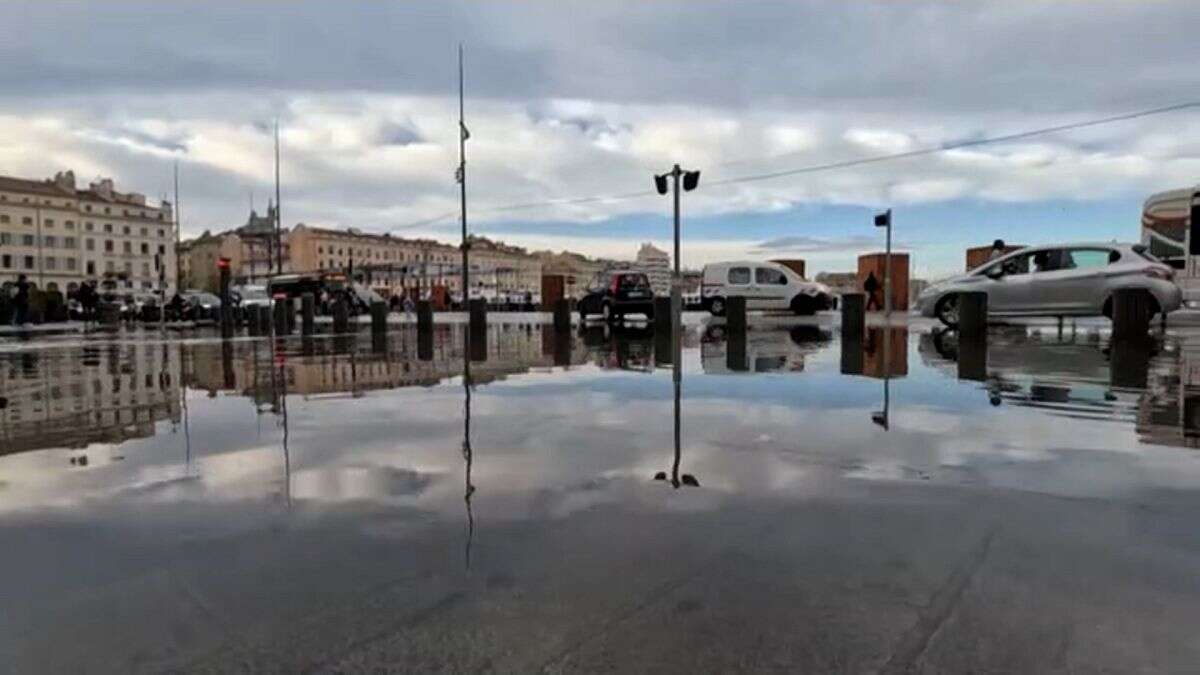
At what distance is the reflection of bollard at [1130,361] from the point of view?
8.22 m

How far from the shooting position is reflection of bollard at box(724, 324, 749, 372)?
34.4 ft

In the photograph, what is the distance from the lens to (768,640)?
244 centimetres

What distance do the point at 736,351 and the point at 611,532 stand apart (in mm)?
9682

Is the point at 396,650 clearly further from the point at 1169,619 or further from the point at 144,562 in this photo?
the point at 1169,619

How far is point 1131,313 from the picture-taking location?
1305 cm

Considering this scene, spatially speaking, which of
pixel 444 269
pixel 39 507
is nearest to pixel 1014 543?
pixel 39 507

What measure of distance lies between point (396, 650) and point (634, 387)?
6.13 meters

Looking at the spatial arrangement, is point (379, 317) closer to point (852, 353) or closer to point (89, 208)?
point (852, 353)

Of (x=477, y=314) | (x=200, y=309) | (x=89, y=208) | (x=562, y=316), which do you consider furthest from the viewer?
(x=89, y=208)

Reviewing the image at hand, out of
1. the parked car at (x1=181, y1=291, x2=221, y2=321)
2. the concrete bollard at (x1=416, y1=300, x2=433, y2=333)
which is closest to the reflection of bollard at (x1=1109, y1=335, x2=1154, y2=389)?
the concrete bollard at (x1=416, y1=300, x2=433, y2=333)

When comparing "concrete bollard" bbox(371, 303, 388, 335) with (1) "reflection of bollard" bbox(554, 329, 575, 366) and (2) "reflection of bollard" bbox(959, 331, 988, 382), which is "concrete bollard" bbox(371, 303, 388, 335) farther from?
(2) "reflection of bollard" bbox(959, 331, 988, 382)

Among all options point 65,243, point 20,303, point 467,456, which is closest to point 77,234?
point 65,243

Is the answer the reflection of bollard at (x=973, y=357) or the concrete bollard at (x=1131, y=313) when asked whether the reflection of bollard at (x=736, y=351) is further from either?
Result: the concrete bollard at (x=1131, y=313)

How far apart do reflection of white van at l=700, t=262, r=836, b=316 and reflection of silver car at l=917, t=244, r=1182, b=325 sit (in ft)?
29.7
